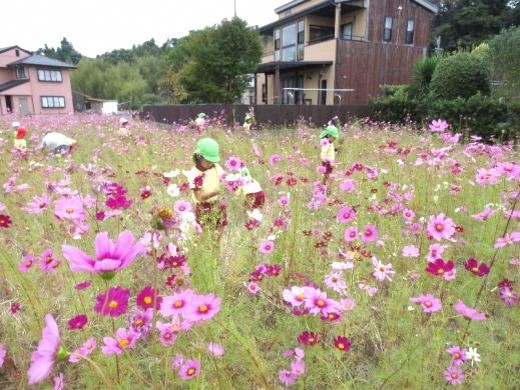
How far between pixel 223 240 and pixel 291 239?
676mm

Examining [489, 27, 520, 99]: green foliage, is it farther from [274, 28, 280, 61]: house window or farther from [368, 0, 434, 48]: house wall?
[274, 28, 280, 61]: house window

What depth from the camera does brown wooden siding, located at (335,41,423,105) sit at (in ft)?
57.8

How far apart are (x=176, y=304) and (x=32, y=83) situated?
121 feet

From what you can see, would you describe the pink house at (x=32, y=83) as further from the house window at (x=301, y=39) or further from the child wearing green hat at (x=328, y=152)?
the child wearing green hat at (x=328, y=152)

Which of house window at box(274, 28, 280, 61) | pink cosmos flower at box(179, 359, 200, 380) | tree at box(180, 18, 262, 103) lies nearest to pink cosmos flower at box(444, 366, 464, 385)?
pink cosmos flower at box(179, 359, 200, 380)

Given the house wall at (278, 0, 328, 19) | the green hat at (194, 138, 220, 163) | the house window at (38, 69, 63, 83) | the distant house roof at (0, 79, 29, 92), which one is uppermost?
the house wall at (278, 0, 328, 19)

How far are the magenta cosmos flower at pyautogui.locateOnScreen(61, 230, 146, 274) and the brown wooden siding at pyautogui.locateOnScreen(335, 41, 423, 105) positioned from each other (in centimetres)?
1784

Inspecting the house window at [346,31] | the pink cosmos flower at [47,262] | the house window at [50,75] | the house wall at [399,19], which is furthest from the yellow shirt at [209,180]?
the house window at [50,75]

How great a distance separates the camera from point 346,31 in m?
19.6

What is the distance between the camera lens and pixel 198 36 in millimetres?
19875

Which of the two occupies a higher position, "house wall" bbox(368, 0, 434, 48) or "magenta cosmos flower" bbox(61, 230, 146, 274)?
"house wall" bbox(368, 0, 434, 48)

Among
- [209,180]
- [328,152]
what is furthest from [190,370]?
[328,152]

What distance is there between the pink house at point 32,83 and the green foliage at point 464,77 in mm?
29459

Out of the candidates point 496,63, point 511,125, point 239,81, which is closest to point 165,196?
point 511,125
